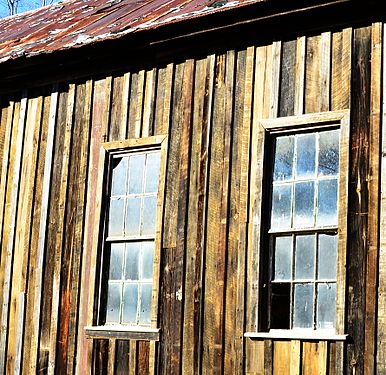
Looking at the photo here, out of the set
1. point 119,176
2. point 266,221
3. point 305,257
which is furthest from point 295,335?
point 119,176

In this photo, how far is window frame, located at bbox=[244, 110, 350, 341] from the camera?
28.7 ft

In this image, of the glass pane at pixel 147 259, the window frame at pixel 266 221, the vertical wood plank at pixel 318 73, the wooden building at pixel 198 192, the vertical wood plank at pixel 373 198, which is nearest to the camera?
the vertical wood plank at pixel 373 198

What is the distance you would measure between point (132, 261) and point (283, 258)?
2038mm

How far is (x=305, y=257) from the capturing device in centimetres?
911

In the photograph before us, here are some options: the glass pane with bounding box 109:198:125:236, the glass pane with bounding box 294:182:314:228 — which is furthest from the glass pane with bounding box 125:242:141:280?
the glass pane with bounding box 294:182:314:228

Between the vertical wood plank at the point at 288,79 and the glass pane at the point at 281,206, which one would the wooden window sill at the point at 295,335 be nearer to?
the glass pane at the point at 281,206

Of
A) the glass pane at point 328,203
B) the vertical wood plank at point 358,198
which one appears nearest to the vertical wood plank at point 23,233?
the glass pane at point 328,203

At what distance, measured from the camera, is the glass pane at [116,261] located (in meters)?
10.7

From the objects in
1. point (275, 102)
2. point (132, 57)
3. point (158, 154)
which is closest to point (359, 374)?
point (275, 102)

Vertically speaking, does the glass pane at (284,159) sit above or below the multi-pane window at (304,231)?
above

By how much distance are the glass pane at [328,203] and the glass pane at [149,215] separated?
2143mm

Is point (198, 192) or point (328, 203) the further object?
point (198, 192)

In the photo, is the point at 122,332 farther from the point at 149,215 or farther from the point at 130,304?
the point at 149,215

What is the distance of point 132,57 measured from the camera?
1110 cm
